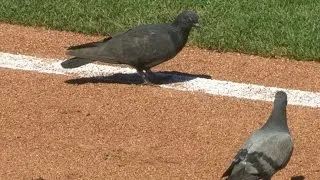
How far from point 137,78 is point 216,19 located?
231 cm

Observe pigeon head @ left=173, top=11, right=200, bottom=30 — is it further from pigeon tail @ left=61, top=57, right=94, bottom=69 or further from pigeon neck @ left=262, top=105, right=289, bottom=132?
pigeon neck @ left=262, top=105, right=289, bottom=132

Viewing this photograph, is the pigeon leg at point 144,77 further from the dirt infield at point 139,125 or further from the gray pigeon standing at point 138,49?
the dirt infield at point 139,125

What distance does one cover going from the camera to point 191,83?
10.0m

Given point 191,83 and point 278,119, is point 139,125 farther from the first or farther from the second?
point 278,119

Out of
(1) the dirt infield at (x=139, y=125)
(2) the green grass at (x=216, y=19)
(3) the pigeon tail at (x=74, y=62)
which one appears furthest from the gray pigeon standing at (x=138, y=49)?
(2) the green grass at (x=216, y=19)

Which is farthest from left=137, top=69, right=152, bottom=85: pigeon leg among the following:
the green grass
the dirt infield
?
the green grass

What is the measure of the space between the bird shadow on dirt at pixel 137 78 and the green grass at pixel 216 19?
0.97 meters

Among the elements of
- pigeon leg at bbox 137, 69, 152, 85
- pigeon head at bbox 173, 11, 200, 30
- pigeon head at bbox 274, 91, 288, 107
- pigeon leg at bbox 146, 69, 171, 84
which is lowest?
pigeon leg at bbox 146, 69, 171, 84

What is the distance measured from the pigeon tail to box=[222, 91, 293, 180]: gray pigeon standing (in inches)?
117

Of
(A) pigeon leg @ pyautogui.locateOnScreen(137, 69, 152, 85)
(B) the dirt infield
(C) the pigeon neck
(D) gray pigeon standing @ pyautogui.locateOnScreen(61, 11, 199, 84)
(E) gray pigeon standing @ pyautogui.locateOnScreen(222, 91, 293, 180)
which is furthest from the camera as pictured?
(A) pigeon leg @ pyautogui.locateOnScreen(137, 69, 152, 85)

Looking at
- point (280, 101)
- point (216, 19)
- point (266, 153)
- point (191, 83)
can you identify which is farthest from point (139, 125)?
point (216, 19)

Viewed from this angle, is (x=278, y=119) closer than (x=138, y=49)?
Yes

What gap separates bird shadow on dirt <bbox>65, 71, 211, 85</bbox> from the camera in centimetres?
995

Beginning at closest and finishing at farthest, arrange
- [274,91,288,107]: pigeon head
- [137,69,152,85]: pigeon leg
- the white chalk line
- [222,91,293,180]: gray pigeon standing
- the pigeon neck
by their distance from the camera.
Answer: [222,91,293,180]: gray pigeon standing, the pigeon neck, [274,91,288,107]: pigeon head, the white chalk line, [137,69,152,85]: pigeon leg
